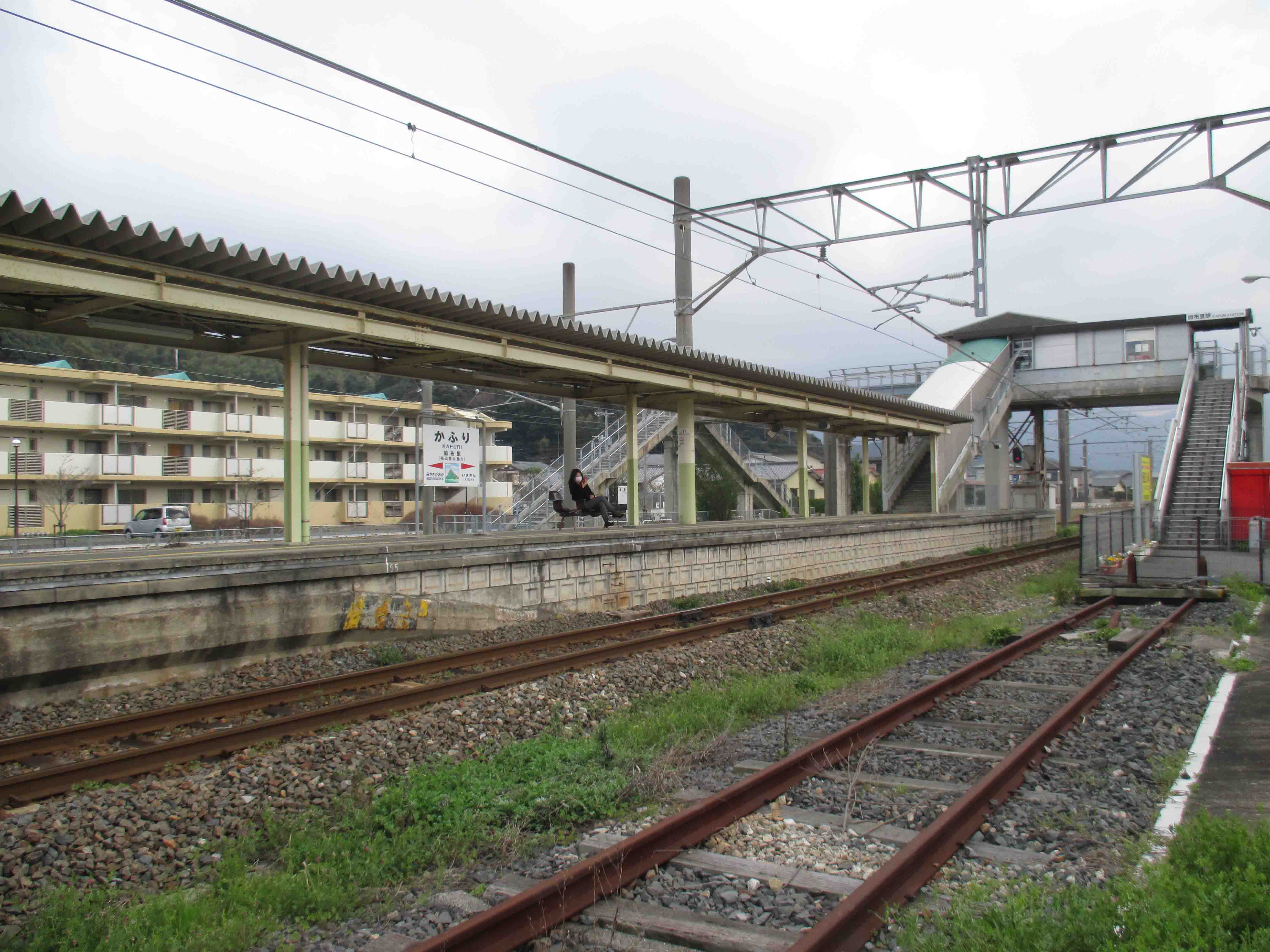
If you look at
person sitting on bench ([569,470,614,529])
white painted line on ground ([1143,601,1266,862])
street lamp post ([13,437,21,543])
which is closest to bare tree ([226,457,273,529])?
street lamp post ([13,437,21,543])

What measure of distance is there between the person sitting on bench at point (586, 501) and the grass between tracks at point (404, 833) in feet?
35.2

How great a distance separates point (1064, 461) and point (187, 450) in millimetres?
43117

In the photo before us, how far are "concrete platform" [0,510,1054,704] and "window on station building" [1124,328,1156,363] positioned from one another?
1197 inches

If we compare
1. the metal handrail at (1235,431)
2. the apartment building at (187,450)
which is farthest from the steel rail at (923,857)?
the apartment building at (187,450)

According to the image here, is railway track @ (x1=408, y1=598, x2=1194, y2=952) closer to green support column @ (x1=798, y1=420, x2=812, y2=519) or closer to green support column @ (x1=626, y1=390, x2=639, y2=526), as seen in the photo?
green support column @ (x1=626, y1=390, x2=639, y2=526)

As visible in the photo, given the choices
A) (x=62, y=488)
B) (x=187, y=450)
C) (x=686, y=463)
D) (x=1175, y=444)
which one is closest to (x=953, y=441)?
(x=1175, y=444)

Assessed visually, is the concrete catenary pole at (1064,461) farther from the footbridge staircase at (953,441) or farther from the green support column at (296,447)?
the green support column at (296,447)

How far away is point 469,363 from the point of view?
16.3 m

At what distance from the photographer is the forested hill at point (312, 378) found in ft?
143

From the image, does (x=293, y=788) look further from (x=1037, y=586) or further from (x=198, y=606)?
(x=1037, y=586)

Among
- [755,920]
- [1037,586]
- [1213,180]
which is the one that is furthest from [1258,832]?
[1037,586]

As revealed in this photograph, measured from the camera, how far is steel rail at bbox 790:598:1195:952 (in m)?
3.62

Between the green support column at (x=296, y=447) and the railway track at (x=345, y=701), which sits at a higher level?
the green support column at (x=296, y=447)

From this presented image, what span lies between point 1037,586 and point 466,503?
30.7 m
